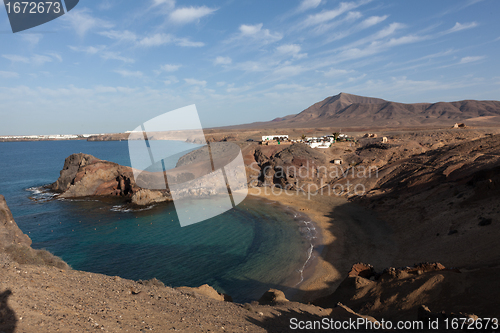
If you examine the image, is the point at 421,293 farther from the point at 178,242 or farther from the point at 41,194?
the point at 41,194

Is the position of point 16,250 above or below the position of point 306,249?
above

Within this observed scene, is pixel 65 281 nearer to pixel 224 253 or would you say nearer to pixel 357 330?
pixel 357 330

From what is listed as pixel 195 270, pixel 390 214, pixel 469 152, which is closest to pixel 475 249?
pixel 390 214

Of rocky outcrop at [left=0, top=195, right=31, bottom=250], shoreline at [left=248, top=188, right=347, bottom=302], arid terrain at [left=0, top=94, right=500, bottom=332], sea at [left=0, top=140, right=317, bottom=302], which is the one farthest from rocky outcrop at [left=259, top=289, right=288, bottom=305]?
rocky outcrop at [left=0, top=195, right=31, bottom=250]

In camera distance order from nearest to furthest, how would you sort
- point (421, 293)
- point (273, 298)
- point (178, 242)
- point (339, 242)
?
point (421, 293) → point (273, 298) → point (339, 242) → point (178, 242)

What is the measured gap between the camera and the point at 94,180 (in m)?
47.4

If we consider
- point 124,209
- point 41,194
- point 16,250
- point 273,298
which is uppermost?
point 16,250

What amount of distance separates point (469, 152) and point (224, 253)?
132 ft

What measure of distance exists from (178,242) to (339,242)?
647 inches

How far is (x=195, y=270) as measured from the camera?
837 inches

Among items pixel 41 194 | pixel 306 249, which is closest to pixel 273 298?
pixel 306 249

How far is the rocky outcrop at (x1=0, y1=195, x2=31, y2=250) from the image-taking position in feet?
37.1

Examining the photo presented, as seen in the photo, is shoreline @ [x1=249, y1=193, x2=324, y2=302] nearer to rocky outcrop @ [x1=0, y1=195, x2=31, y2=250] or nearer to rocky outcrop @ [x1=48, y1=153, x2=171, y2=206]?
rocky outcrop @ [x1=0, y1=195, x2=31, y2=250]

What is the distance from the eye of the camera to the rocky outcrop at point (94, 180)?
1791 inches
